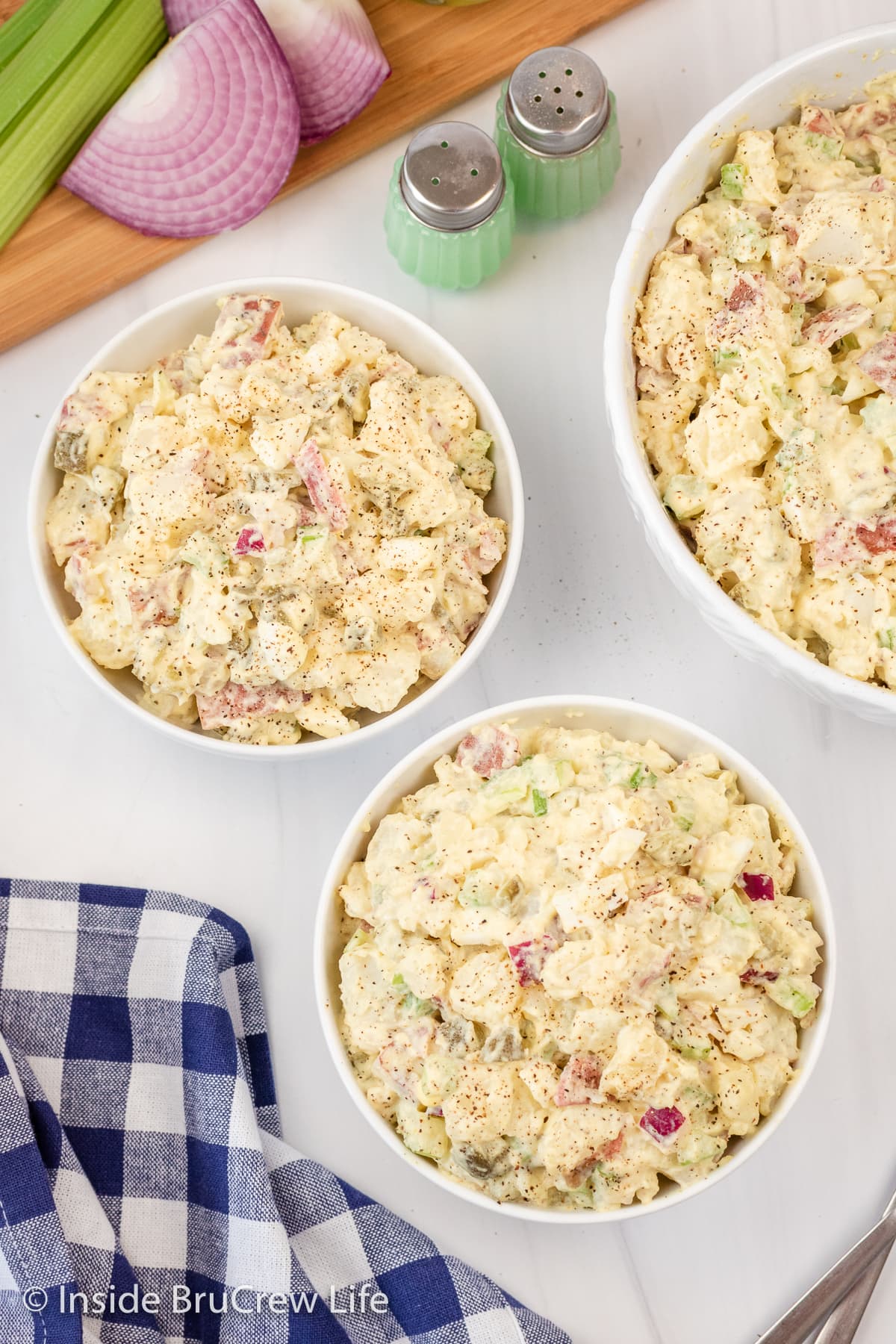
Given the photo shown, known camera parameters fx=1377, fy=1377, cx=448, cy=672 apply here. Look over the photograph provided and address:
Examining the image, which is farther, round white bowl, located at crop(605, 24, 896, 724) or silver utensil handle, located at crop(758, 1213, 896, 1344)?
silver utensil handle, located at crop(758, 1213, 896, 1344)

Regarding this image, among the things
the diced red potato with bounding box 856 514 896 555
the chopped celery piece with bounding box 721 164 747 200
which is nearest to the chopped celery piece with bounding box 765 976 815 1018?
the diced red potato with bounding box 856 514 896 555

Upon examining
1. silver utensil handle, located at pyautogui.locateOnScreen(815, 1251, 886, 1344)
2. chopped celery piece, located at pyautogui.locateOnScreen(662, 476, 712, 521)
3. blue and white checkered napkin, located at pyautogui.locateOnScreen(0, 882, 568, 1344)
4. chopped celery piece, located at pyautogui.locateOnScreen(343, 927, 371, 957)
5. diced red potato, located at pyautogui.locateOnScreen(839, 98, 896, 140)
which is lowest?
silver utensil handle, located at pyautogui.locateOnScreen(815, 1251, 886, 1344)

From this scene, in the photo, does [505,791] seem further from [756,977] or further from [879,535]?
[879,535]

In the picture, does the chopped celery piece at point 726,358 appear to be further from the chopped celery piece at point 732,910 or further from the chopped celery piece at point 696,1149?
the chopped celery piece at point 696,1149

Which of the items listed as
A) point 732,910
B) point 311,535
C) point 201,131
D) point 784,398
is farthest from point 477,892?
point 201,131

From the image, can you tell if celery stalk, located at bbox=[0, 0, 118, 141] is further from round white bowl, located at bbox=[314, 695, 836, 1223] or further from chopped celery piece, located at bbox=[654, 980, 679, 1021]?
chopped celery piece, located at bbox=[654, 980, 679, 1021]

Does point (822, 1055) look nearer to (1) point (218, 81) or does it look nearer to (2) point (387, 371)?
(2) point (387, 371)
